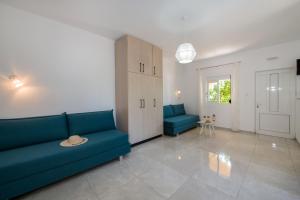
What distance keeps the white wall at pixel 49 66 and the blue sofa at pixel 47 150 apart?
36 cm

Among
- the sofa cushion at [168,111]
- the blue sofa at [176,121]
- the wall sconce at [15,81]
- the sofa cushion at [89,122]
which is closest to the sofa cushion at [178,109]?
the blue sofa at [176,121]

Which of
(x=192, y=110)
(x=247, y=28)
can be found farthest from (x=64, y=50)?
(x=192, y=110)

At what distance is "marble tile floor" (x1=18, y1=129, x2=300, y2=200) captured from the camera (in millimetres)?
1790

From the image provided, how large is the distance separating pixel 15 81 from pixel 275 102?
260 inches

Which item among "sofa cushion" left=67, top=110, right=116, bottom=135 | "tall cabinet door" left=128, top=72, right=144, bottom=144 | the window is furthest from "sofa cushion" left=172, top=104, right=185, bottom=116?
"sofa cushion" left=67, top=110, right=116, bottom=135

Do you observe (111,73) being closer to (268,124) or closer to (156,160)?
(156,160)

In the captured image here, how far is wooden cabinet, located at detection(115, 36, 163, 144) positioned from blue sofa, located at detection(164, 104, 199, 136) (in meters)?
0.49

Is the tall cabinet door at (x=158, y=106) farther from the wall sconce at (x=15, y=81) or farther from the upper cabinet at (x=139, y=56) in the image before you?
the wall sconce at (x=15, y=81)

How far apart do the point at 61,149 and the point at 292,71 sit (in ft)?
19.9

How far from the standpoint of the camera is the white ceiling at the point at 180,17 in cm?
222

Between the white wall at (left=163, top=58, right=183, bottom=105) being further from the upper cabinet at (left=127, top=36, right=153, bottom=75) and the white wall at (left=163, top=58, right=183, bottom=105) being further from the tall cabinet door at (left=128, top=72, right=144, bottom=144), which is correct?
the tall cabinet door at (left=128, top=72, right=144, bottom=144)

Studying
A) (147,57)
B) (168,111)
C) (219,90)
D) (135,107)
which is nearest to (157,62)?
(147,57)

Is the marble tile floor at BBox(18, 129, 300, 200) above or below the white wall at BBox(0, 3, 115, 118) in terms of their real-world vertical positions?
below

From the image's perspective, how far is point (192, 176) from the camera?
7.15ft
